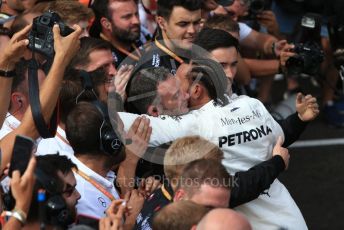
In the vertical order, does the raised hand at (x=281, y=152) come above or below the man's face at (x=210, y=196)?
below

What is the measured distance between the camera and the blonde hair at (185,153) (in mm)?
3998

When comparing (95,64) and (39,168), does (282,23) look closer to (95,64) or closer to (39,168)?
(95,64)

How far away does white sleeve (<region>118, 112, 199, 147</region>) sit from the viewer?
443 centimetres

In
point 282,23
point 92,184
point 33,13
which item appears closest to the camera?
point 92,184

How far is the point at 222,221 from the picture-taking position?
3.24 metres

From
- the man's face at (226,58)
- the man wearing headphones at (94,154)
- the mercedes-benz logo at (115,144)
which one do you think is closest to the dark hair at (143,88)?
the man's face at (226,58)

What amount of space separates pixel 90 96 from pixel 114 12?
6.40ft

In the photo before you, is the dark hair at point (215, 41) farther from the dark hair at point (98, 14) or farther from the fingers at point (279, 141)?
the dark hair at point (98, 14)

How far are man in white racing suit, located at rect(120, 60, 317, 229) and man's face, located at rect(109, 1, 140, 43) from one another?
205cm

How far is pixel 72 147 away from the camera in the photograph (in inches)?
174

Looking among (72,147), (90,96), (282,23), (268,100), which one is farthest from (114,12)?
(282,23)

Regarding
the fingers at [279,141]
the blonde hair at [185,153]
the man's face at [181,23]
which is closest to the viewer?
the blonde hair at [185,153]

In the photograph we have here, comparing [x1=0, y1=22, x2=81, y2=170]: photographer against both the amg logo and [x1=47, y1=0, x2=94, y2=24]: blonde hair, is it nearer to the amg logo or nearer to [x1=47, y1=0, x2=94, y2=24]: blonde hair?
the amg logo

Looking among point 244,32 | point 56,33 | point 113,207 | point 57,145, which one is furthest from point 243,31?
point 113,207
